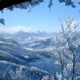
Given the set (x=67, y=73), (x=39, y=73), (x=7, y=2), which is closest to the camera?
(x=7, y=2)

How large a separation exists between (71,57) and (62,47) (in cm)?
505

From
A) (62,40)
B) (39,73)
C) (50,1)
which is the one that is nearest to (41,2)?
(50,1)

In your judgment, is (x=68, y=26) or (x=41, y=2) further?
(x=68, y=26)

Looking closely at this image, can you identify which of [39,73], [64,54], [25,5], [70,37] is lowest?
[39,73]

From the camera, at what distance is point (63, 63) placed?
102 ft

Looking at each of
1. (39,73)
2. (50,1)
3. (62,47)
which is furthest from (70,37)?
(39,73)

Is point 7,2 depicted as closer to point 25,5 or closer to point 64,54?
point 25,5

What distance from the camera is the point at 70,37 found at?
101 feet

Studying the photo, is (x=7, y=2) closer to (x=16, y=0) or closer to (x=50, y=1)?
(x=16, y=0)

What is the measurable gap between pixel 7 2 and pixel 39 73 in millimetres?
171408

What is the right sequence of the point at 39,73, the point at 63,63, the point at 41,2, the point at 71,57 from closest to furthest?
the point at 41,2, the point at 71,57, the point at 63,63, the point at 39,73

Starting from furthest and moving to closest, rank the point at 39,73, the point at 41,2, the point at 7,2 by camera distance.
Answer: the point at 39,73, the point at 41,2, the point at 7,2

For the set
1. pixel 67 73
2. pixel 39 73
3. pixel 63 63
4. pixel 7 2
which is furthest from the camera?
pixel 39 73

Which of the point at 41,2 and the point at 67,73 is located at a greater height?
the point at 41,2
